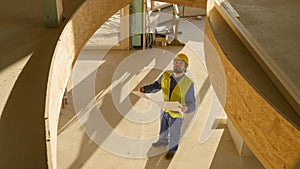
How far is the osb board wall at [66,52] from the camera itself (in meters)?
1.94

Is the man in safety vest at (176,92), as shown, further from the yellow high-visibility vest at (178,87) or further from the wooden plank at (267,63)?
the wooden plank at (267,63)

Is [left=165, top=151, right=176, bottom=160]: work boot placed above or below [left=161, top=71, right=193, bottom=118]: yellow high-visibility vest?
below

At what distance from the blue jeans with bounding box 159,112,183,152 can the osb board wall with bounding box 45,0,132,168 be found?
2355 mm

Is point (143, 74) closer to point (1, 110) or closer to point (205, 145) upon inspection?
point (205, 145)

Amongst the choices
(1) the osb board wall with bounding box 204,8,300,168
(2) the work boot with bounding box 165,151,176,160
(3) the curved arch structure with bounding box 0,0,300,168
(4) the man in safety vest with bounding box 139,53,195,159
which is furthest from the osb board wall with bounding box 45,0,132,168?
(2) the work boot with bounding box 165,151,176,160

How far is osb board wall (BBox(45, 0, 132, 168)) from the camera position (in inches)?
76.4

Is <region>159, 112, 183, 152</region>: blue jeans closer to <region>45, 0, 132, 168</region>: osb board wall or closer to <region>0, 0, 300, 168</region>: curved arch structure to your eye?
<region>45, 0, 132, 168</region>: osb board wall

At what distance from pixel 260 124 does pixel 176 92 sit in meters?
3.13

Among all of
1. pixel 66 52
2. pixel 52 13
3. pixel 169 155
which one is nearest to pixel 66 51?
pixel 66 52

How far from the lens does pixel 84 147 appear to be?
5.91 meters

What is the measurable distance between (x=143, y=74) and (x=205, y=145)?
2.27 metres

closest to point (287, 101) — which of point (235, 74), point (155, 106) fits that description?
point (235, 74)

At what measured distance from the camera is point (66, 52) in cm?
252

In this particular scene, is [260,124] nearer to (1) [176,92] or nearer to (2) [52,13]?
(2) [52,13]
